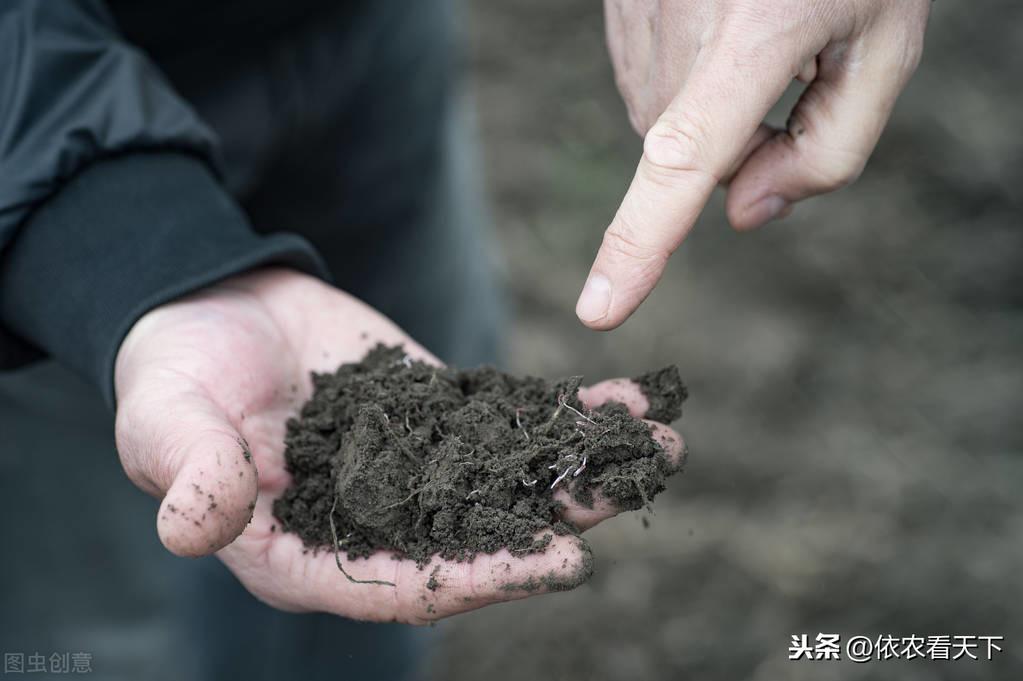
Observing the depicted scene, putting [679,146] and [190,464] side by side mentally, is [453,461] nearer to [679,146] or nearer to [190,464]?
[190,464]

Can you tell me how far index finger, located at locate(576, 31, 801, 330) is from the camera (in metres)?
1.44

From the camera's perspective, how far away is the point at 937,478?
3361mm

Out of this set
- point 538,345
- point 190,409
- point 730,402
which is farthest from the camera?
point 538,345

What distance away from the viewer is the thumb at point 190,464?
1286 mm

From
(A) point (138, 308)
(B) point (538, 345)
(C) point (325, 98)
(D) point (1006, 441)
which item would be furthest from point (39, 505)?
(D) point (1006, 441)

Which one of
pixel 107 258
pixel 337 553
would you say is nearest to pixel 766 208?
pixel 337 553

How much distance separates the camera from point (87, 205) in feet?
5.81

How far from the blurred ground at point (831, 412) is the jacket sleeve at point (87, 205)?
1984 millimetres

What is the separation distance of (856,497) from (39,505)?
278cm

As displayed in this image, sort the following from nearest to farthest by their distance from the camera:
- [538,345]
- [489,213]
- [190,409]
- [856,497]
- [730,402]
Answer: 1. [190,409]
2. [856,497]
3. [730,402]
4. [538,345]
5. [489,213]

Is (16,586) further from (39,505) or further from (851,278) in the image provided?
(851,278)

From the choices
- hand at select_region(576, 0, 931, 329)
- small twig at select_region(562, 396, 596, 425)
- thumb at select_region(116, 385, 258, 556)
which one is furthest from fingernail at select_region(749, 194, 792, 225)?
thumb at select_region(116, 385, 258, 556)

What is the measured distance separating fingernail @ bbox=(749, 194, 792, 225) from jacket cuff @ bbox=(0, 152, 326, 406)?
3.30 feet

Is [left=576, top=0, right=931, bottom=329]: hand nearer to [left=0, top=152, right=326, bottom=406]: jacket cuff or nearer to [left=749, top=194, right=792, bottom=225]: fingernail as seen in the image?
[left=749, top=194, right=792, bottom=225]: fingernail
